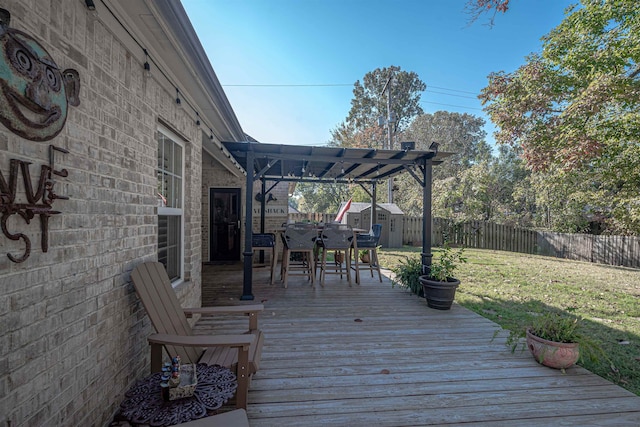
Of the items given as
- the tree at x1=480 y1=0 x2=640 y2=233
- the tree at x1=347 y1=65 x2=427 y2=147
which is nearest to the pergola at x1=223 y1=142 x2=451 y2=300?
the tree at x1=480 y1=0 x2=640 y2=233

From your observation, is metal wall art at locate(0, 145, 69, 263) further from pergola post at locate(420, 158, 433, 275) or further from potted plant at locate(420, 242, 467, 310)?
pergola post at locate(420, 158, 433, 275)

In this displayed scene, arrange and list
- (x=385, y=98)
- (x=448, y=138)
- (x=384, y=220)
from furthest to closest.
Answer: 1. (x=448, y=138)
2. (x=385, y=98)
3. (x=384, y=220)

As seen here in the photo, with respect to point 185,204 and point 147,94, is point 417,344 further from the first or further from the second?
point 147,94

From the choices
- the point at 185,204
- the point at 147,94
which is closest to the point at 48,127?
the point at 147,94

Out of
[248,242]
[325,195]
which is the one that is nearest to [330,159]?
[248,242]

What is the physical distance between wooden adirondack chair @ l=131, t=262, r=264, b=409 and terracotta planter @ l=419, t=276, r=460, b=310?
9.01 feet

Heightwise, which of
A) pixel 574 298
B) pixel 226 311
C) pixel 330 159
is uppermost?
pixel 330 159

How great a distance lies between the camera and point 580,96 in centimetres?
566

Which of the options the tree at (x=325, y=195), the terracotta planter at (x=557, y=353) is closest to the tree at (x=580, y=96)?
the terracotta planter at (x=557, y=353)

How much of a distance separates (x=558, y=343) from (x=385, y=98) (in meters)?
19.5

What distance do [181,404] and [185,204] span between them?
2424 mm

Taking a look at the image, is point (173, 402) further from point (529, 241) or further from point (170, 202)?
point (529, 241)

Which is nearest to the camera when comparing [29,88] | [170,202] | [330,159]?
[29,88]

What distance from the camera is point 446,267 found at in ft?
13.4
